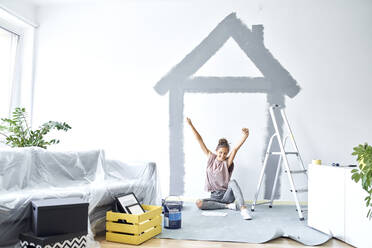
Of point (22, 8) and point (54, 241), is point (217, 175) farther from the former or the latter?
point (22, 8)

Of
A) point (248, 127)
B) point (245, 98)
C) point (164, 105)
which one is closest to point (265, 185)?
point (248, 127)

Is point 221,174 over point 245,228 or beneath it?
over

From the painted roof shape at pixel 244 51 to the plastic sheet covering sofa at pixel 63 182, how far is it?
1321mm

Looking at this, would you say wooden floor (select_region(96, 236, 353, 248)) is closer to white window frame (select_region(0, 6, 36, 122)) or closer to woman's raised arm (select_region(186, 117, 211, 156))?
woman's raised arm (select_region(186, 117, 211, 156))

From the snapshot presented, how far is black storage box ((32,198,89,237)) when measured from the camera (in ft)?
5.85

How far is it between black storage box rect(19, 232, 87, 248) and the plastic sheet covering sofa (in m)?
0.12

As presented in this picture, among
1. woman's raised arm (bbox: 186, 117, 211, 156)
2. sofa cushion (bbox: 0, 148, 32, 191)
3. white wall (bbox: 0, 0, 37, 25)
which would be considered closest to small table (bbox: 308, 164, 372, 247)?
woman's raised arm (bbox: 186, 117, 211, 156)

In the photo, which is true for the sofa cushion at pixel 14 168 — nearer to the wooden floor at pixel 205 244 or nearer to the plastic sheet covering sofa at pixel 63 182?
the plastic sheet covering sofa at pixel 63 182

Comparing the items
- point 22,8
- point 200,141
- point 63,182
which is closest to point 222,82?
point 200,141

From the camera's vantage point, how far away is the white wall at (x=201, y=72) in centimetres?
366

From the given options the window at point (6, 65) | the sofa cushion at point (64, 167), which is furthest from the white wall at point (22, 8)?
the sofa cushion at point (64, 167)

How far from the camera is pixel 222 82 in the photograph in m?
3.80

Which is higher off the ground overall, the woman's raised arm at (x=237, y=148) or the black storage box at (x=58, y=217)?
the woman's raised arm at (x=237, y=148)

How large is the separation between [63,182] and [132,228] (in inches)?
31.7
